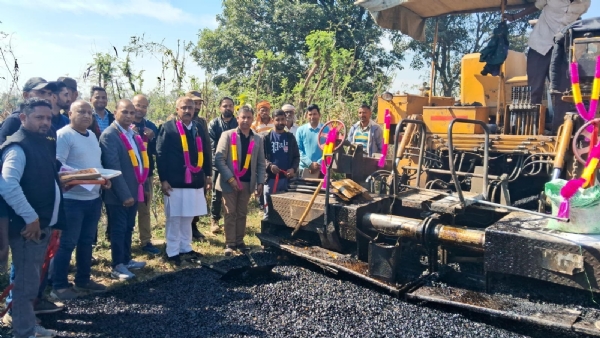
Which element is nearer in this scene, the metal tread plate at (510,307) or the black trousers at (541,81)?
the metal tread plate at (510,307)

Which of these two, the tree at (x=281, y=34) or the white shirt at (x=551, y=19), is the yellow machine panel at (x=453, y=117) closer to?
the white shirt at (x=551, y=19)

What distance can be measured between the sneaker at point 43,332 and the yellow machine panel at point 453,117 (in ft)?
16.0

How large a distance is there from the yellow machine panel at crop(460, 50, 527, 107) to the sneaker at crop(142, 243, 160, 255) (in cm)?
525

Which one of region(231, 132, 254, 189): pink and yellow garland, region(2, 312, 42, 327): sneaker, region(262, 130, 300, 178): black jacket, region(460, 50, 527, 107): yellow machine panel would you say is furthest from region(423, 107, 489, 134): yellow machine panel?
region(2, 312, 42, 327): sneaker

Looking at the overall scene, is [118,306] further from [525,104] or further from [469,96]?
[469,96]

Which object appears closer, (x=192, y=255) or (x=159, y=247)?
(x=192, y=255)

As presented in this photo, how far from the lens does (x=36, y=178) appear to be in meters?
3.55

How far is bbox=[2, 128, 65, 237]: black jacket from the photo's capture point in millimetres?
3443

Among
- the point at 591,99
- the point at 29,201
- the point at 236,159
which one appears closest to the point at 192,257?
the point at 236,159

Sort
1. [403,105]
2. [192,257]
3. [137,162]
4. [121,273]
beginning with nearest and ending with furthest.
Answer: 1. [121,273]
2. [137,162]
3. [192,257]
4. [403,105]

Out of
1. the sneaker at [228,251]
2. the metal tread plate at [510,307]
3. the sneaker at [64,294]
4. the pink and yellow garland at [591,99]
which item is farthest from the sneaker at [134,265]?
the pink and yellow garland at [591,99]

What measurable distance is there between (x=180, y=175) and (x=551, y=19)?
503 cm

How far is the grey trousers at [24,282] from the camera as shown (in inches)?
135

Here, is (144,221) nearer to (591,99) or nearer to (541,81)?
(591,99)
